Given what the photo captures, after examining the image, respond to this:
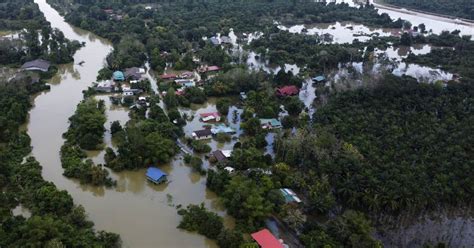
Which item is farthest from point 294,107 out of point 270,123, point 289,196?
point 289,196

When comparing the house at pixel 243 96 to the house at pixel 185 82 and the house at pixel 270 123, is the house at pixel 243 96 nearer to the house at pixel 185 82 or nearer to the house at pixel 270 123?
the house at pixel 270 123

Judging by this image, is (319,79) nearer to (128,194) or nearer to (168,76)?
(168,76)

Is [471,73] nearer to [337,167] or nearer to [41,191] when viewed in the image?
[337,167]

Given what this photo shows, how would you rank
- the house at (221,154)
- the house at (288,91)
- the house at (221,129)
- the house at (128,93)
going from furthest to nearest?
the house at (288,91)
the house at (128,93)
the house at (221,129)
the house at (221,154)

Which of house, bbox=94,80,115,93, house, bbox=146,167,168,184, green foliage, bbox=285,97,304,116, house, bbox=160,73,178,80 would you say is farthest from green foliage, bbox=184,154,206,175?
house, bbox=160,73,178,80

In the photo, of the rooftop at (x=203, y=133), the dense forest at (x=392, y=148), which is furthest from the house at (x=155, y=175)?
the dense forest at (x=392, y=148)

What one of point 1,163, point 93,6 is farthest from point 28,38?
point 1,163

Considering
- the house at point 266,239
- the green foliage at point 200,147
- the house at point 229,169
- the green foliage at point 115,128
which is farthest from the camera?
the green foliage at point 115,128
